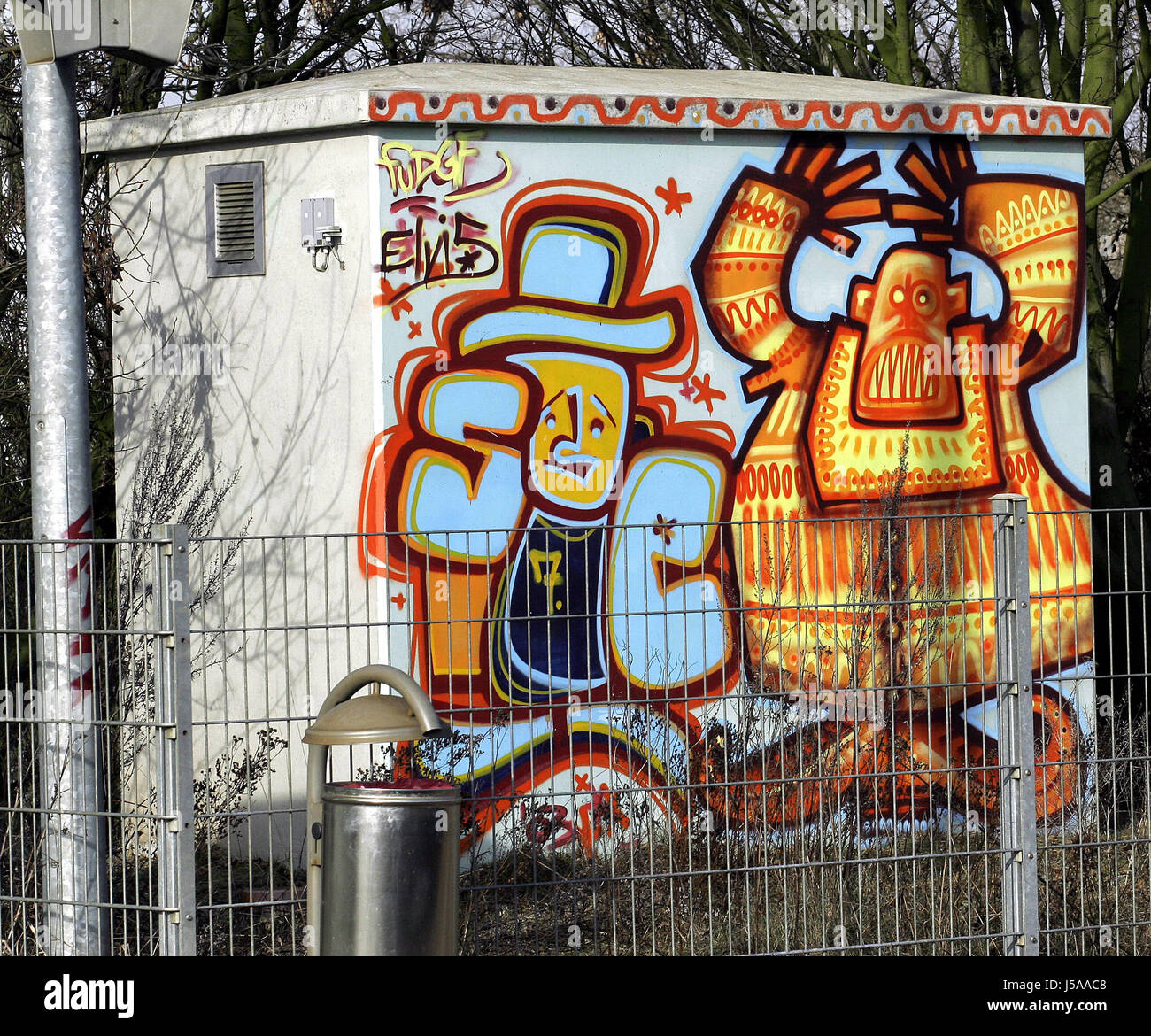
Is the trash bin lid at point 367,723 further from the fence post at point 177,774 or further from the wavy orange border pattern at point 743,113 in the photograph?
the wavy orange border pattern at point 743,113

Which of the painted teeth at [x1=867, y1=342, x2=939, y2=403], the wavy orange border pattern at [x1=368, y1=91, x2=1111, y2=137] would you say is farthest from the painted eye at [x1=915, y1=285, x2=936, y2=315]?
the wavy orange border pattern at [x1=368, y1=91, x2=1111, y2=137]

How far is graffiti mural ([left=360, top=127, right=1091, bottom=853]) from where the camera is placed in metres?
7.20

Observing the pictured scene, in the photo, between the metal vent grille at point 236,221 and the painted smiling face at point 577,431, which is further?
the metal vent grille at point 236,221

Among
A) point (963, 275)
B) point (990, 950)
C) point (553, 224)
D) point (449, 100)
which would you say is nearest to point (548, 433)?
point (553, 224)

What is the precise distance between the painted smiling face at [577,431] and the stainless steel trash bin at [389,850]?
9.80ft

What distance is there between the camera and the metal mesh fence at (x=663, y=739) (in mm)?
5211

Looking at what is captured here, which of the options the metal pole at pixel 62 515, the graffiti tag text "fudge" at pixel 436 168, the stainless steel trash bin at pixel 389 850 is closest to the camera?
the stainless steel trash bin at pixel 389 850

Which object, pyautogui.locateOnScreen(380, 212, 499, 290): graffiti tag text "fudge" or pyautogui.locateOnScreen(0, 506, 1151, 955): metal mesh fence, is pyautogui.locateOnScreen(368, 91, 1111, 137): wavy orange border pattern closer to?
pyautogui.locateOnScreen(380, 212, 499, 290): graffiti tag text "fudge"

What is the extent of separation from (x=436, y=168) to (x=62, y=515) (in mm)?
2898

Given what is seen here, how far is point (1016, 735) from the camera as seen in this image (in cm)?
525

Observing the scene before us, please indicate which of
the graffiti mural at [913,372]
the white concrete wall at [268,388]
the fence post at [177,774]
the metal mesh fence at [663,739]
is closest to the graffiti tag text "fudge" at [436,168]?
the white concrete wall at [268,388]

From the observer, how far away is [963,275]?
323 inches

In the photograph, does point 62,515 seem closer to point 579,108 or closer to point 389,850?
point 389,850

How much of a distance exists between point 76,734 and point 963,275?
530 cm
